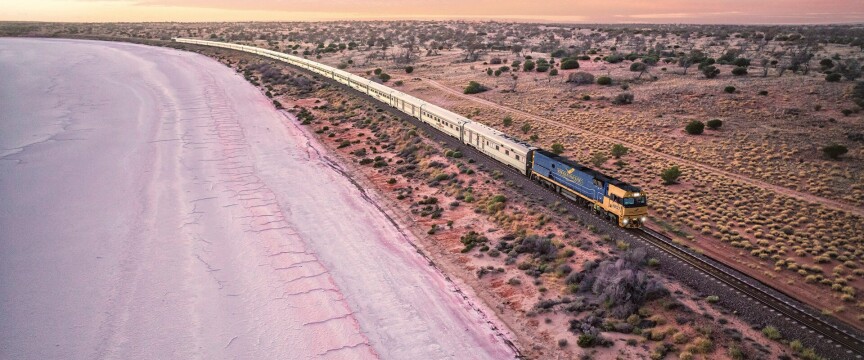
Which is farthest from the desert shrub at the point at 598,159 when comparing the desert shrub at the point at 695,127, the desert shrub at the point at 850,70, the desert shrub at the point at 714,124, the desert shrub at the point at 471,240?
the desert shrub at the point at 850,70

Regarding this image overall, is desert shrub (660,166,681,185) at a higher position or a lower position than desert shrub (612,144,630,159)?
lower

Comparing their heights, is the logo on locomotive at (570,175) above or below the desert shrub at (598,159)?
above

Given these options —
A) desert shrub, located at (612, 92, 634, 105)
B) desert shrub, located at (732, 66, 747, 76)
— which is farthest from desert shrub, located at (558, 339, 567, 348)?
desert shrub, located at (732, 66, 747, 76)

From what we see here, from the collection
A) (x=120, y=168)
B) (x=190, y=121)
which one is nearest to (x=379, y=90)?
(x=190, y=121)

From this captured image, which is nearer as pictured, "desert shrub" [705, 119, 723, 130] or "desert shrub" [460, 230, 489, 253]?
"desert shrub" [460, 230, 489, 253]

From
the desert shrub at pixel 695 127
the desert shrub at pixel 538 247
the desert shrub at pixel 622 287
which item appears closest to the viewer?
the desert shrub at pixel 622 287

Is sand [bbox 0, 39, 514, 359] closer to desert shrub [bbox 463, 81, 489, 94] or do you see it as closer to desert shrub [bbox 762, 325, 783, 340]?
desert shrub [bbox 762, 325, 783, 340]

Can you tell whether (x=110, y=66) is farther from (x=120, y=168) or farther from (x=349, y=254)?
(x=349, y=254)

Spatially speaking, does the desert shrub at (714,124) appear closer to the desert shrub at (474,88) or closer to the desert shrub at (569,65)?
the desert shrub at (474,88)
